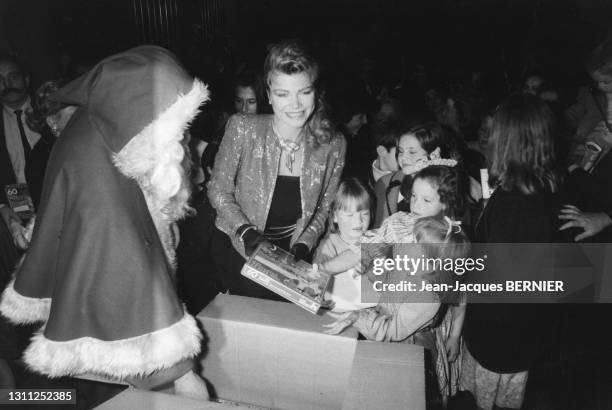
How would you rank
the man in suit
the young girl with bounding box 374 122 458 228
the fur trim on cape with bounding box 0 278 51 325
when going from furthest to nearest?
the man in suit → the young girl with bounding box 374 122 458 228 → the fur trim on cape with bounding box 0 278 51 325

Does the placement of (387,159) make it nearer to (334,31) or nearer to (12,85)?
(12,85)

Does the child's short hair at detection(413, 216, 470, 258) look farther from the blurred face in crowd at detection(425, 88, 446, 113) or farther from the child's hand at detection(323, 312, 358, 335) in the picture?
the blurred face in crowd at detection(425, 88, 446, 113)

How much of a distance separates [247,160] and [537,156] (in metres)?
1.25

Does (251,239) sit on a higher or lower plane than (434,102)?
lower

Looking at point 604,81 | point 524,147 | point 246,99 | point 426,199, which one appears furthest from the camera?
point 246,99

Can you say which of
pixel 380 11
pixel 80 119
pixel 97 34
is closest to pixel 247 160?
pixel 80 119

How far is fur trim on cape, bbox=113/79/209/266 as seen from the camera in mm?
991

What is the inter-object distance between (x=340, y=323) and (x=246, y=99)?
6.10ft

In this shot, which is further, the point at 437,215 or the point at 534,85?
the point at 534,85

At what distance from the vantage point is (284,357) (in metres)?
1.16

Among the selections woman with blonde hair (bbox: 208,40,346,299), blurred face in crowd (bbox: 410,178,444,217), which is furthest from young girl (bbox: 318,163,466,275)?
woman with blonde hair (bbox: 208,40,346,299)

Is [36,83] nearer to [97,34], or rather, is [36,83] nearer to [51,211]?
[97,34]

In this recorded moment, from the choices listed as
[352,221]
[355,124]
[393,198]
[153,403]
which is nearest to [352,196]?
[352,221]

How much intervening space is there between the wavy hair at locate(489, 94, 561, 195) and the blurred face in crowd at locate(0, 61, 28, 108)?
8.44 ft
